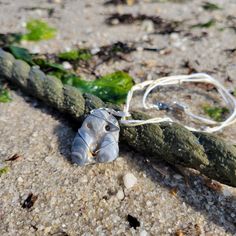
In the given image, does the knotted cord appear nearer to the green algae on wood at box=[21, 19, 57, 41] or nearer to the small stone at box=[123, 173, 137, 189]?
the small stone at box=[123, 173, 137, 189]

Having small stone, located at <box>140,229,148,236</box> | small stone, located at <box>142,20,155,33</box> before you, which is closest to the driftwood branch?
small stone, located at <box>140,229,148,236</box>

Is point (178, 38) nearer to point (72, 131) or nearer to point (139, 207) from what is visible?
point (72, 131)

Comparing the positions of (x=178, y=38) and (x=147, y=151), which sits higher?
(x=147, y=151)

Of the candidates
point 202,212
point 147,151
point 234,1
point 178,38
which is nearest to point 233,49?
point 178,38

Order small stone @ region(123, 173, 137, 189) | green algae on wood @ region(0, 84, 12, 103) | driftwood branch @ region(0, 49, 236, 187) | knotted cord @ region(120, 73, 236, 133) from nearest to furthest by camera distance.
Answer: driftwood branch @ region(0, 49, 236, 187) → small stone @ region(123, 173, 137, 189) → knotted cord @ region(120, 73, 236, 133) → green algae on wood @ region(0, 84, 12, 103)

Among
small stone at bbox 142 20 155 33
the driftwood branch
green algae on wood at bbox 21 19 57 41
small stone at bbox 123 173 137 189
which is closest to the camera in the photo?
the driftwood branch
